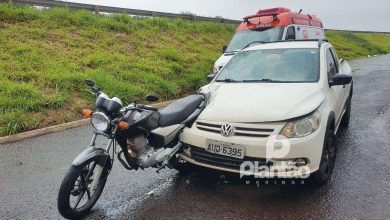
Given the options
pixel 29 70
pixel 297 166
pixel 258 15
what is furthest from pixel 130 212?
pixel 258 15

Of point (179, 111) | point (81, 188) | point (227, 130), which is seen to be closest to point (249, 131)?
point (227, 130)

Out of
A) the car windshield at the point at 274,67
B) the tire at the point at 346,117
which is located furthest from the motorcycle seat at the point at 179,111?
the tire at the point at 346,117

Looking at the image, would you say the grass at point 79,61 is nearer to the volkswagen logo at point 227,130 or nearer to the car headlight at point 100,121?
the car headlight at point 100,121

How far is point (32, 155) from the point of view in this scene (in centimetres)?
598

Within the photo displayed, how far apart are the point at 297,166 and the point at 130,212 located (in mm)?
1844

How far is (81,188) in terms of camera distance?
3.82 metres

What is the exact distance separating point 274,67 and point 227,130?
5.55 ft

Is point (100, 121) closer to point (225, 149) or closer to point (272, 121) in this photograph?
point (225, 149)

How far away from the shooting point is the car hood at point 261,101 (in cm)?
396

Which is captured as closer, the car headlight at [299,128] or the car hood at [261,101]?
the car headlight at [299,128]

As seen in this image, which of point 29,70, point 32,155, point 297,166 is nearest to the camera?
point 297,166

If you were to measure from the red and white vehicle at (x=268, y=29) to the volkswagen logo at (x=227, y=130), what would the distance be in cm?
614

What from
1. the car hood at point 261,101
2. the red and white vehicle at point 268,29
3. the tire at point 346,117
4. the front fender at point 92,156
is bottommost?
the tire at point 346,117

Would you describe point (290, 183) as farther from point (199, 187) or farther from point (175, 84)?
point (175, 84)
